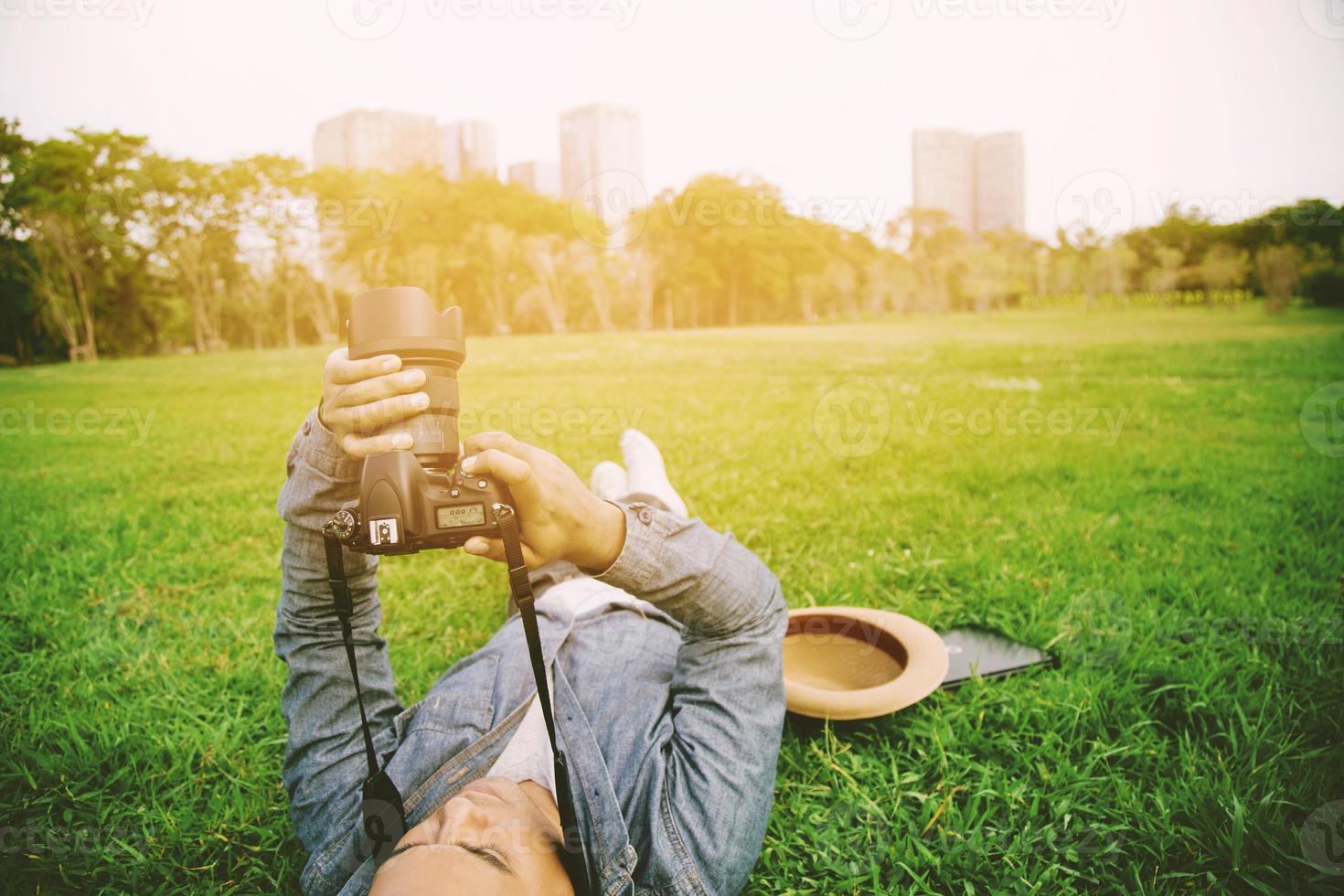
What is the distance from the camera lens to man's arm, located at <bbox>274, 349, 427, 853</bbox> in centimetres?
127

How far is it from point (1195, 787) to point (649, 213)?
17407 millimetres

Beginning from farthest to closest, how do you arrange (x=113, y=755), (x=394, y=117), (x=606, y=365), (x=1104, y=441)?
1. (x=606, y=365)
2. (x=394, y=117)
3. (x=1104, y=441)
4. (x=113, y=755)

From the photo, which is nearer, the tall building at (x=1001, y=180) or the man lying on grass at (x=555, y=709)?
the man lying on grass at (x=555, y=709)

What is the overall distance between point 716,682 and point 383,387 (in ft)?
2.77

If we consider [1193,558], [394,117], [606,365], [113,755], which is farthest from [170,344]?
[1193,558]

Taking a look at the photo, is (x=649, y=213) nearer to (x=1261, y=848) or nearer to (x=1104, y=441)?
(x=1104, y=441)

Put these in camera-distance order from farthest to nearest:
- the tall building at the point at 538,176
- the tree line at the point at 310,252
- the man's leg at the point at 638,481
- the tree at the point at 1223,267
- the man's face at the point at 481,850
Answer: the tree at the point at 1223,267 → the tall building at the point at 538,176 → the tree line at the point at 310,252 → the man's leg at the point at 638,481 → the man's face at the point at 481,850

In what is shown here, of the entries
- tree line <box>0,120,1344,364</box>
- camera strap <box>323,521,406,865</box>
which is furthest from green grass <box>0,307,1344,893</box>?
tree line <box>0,120,1344,364</box>

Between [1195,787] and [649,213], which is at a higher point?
[649,213]

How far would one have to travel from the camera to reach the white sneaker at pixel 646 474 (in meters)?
2.74

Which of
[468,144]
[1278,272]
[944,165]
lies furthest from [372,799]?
[944,165]

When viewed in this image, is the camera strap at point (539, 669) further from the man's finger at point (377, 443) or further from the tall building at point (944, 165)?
the tall building at point (944, 165)

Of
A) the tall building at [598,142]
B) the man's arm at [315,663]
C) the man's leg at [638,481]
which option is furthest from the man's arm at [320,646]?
the tall building at [598,142]

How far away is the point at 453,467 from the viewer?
1.16 metres
